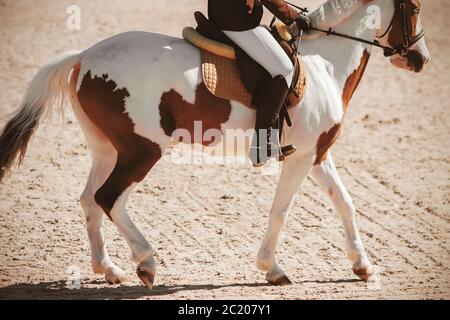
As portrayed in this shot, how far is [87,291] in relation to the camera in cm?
702

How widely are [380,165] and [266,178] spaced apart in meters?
1.59

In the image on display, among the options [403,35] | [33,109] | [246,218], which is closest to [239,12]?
[403,35]

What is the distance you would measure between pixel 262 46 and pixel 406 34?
1.51 meters

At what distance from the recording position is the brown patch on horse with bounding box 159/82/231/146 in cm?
678

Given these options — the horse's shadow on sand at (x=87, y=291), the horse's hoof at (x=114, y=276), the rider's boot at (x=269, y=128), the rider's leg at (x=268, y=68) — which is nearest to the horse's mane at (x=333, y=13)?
the rider's leg at (x=268, y=68)

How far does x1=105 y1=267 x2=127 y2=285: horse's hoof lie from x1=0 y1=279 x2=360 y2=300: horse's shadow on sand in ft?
0.29

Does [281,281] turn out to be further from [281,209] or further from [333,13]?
[333,13]

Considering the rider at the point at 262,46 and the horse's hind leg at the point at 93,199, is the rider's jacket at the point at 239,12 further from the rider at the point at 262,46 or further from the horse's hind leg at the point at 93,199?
the horse's hind leg at the point at 93,199

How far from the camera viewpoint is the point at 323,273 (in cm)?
767

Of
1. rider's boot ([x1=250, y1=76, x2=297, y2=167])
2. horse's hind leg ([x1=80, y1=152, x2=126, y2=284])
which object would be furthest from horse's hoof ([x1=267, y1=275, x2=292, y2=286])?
horse's hind leg ([x1=80, y1=152, x2=126, y2=284])

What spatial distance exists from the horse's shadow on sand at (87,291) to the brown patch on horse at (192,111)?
1.35 metres

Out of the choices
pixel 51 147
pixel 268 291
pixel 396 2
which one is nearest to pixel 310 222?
pixel 268 291

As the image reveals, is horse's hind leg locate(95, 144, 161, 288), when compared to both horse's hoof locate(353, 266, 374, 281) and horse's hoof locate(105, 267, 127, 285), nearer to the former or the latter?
horse's hoof locate(105, 267, 127, 285)
